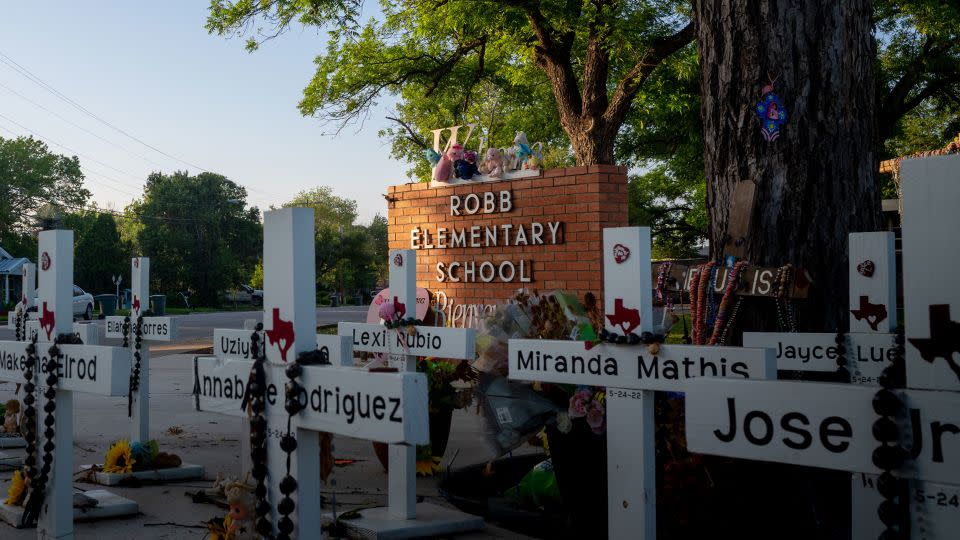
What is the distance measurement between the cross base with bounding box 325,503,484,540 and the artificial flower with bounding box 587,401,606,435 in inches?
33.3

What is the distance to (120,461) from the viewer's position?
18.2 feet

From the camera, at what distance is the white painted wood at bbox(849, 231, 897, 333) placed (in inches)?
147

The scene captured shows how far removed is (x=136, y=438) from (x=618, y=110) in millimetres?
10819

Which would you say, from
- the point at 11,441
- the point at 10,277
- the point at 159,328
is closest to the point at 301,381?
the point at 159,328

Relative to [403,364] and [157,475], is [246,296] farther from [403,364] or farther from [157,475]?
[403,364]

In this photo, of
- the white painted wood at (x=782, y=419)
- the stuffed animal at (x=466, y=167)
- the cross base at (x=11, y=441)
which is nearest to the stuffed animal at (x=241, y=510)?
the white painted wood at (x=782, y=419)

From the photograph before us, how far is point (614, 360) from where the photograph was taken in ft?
11.0

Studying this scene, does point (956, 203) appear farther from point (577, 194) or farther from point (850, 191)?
point (577, 194)

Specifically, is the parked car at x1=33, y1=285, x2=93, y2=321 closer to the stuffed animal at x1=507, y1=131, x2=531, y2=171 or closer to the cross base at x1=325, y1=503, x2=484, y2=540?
the stuffed animal at x1=507, y1=131, x2=531, y2=171

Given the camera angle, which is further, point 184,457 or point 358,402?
point 184,457

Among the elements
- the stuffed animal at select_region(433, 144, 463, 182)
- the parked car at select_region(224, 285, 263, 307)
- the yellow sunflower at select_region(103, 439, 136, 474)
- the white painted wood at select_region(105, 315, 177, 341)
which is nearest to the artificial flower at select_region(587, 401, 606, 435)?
the yellow sunflower at select_region(103, 439, 136, 474)

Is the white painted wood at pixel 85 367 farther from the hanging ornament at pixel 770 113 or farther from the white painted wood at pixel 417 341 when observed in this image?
the hanging ornament at pixel 770 113

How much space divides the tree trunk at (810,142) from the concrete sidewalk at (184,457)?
78.7 inches

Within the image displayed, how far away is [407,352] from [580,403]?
3.80 feet
